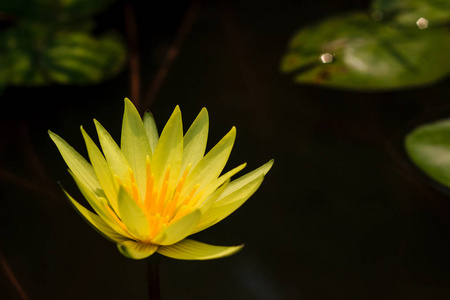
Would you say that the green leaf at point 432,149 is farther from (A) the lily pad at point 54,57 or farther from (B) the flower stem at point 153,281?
(A) the lily pad at point 54,57

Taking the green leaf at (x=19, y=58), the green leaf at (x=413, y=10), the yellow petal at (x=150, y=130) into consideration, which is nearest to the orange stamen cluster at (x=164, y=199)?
the yellow petal at (x=150, y=130)

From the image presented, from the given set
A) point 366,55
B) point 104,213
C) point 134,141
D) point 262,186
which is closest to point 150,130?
point 134,141

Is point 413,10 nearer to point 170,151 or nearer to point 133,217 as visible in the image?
point 170,151

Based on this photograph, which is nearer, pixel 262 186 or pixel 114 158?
pixel 114 158

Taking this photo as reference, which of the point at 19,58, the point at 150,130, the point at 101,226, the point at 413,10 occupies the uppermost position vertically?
the point at 413,10

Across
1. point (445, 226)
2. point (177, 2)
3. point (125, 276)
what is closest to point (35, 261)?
point (125, 276)

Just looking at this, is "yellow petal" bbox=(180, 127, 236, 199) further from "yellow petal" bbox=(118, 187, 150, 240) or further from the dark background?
the dark background

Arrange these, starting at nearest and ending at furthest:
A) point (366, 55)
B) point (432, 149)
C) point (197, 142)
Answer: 1. point (197, 142)
2. point (432, 149)
3. point (366, 55)

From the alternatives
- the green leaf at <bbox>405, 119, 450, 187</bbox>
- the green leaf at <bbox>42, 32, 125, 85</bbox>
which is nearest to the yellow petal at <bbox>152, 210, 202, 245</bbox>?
the green leaf at <bbox>405, 119, 450, 187</bbox>

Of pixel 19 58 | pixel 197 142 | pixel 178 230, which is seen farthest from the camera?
pixel 19 58
